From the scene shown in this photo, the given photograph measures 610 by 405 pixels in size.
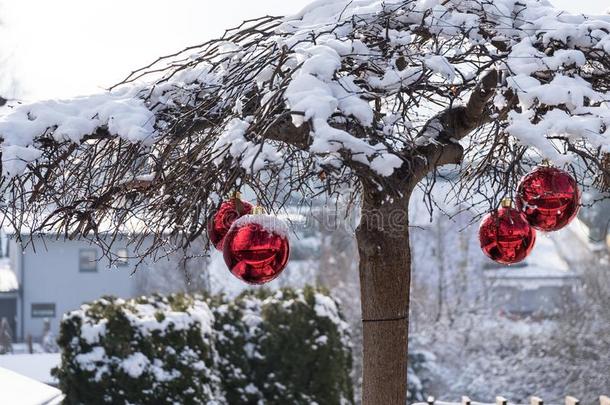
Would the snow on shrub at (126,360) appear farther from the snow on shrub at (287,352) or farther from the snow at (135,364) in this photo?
the snow on shrub at (287,352)

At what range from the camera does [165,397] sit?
21.6ft

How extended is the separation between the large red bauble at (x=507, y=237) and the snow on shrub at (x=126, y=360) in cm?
383

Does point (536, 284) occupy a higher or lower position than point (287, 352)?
lower

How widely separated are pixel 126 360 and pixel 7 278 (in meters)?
22.1

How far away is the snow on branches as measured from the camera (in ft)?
7.79

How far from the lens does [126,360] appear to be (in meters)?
6.55

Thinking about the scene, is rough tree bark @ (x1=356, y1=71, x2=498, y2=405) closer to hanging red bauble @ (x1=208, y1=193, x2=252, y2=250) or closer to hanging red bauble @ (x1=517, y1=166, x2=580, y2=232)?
hanging red bauble @ (x1=517, y1=166, x2=580, y2=232)

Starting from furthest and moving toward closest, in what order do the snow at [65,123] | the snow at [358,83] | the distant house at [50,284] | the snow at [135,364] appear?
the distant house at [50,284] → the snow at [135,364] → the snow at [65,123] → the snow at [358,83]

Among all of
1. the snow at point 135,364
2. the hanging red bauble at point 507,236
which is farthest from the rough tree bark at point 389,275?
the snow at point 135,364

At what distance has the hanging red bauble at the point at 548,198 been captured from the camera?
292 centimetres

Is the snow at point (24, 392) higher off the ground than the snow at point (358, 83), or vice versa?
the snow at point (358, 83)

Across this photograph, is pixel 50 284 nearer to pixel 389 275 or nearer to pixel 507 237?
pixel 389 275

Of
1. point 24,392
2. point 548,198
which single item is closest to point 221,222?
point 548,198

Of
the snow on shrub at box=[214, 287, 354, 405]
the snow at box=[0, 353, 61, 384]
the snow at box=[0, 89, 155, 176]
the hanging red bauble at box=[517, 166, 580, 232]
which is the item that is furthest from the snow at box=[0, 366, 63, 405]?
the snow at box=[0, 353, 61, 384]
